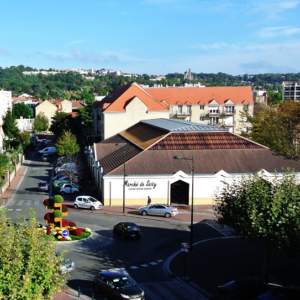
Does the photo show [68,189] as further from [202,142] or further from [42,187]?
[202,142]

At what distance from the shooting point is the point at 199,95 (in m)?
102

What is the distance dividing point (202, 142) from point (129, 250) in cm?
2498

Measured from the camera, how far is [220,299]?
25719mm

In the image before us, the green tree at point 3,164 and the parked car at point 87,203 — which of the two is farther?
the green tree at point 3,164

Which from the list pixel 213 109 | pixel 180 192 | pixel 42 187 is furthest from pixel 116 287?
pixel 213 109

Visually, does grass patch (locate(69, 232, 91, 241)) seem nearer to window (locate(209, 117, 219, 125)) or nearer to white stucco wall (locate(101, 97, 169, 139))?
white stucco wall (locate(101, 97, 169, 139))

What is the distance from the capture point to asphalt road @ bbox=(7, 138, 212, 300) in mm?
28547

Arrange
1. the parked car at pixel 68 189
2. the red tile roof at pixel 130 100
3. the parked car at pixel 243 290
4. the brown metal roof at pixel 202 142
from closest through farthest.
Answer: the parked car at pixel 243 290 < the brown metal roof at pixel 202 142 < the parked car at pixel 68 189 < the red tile roof at pixel 130 100

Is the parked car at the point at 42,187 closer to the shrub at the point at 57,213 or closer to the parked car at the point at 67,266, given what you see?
the shrub at the point at 57,213

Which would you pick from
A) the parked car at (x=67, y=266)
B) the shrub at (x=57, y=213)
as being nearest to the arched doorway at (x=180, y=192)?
the shrub at (x=57, y=213)

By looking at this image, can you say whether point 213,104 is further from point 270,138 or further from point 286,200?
point 286,200

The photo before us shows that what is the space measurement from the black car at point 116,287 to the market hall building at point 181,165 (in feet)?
73.3

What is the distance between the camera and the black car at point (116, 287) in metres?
24.8

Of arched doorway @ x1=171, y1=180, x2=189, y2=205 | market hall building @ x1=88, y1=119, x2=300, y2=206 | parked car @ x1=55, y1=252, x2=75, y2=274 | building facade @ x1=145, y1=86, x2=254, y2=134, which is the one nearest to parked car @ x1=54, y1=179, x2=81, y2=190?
market hall building @ x1=88, y1=119, x2=300, y2=206
